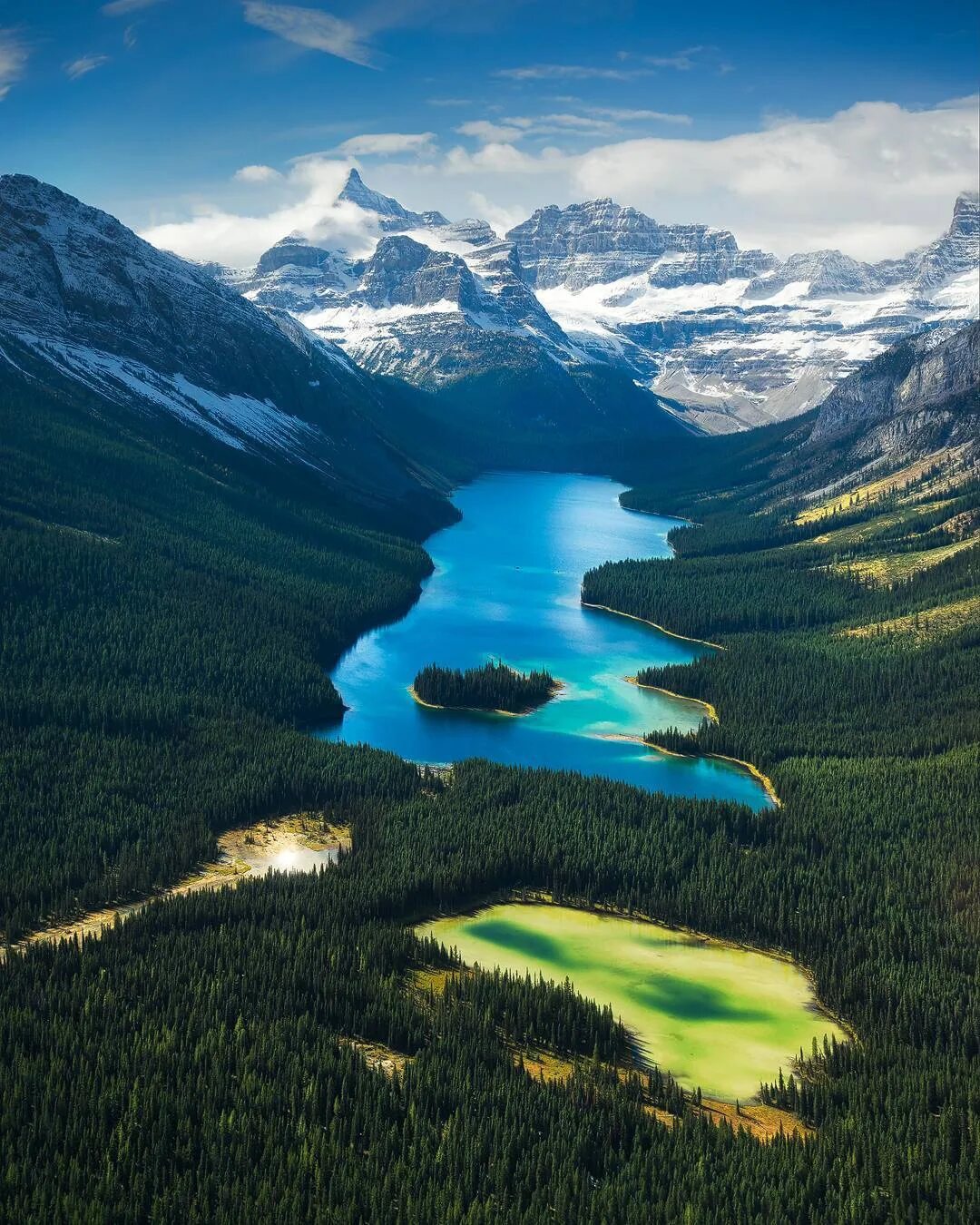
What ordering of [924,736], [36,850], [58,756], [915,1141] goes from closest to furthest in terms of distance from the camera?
1. [915,1141]
2. [36,850]
3. [58,756]
4. [924,736]

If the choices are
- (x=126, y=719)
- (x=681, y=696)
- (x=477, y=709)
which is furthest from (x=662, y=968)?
(x=681, y=696)

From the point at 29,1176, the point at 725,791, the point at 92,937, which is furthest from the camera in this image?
the point at 725,791

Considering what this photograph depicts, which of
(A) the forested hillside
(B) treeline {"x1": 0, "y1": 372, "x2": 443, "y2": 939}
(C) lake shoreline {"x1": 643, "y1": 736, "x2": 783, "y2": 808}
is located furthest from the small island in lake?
(A) the forested hillside

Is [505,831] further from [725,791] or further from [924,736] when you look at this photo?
[924,736]

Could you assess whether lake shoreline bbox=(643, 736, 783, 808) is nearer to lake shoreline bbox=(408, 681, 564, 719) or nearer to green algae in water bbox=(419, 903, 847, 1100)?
lake shoreline bbox=(408, 681, 564, 719)

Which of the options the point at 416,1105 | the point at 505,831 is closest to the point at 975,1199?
the point at 416,1105

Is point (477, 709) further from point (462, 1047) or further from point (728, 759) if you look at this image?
point (462, 1047)
